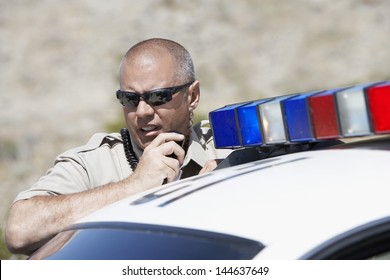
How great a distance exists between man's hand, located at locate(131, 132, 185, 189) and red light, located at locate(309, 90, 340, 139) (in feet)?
3.62

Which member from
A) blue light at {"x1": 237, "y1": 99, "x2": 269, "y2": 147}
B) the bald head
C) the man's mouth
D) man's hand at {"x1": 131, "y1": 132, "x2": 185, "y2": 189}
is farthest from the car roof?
the bald head

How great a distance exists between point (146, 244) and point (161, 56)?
196cm

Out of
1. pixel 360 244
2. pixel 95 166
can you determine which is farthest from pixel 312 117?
pixel 95 166

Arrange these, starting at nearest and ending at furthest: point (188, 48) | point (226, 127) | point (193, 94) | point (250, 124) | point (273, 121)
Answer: point (273, 121)
point (250, 124)
point (226, 127)
point (193, 94)
point (188, 48)

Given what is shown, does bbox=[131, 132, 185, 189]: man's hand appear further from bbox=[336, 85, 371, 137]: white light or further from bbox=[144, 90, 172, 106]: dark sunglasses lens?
bbox=[336, 85, 371, 137]: white light

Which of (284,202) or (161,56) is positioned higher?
(161,56)

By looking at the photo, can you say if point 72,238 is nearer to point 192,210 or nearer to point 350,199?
point 192,210

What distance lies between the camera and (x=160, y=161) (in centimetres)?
351

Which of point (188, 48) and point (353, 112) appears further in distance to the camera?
point (188, 48)

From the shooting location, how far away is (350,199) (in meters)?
2.07

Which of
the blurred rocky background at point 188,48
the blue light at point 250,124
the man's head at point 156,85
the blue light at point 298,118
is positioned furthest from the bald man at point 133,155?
the blurred rocky background at point 188,48

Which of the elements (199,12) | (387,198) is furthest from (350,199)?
(199,12)

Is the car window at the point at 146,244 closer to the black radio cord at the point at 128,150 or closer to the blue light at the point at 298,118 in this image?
the blue light at the point at 298,118

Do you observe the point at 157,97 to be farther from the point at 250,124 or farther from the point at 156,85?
the point at 250,124
